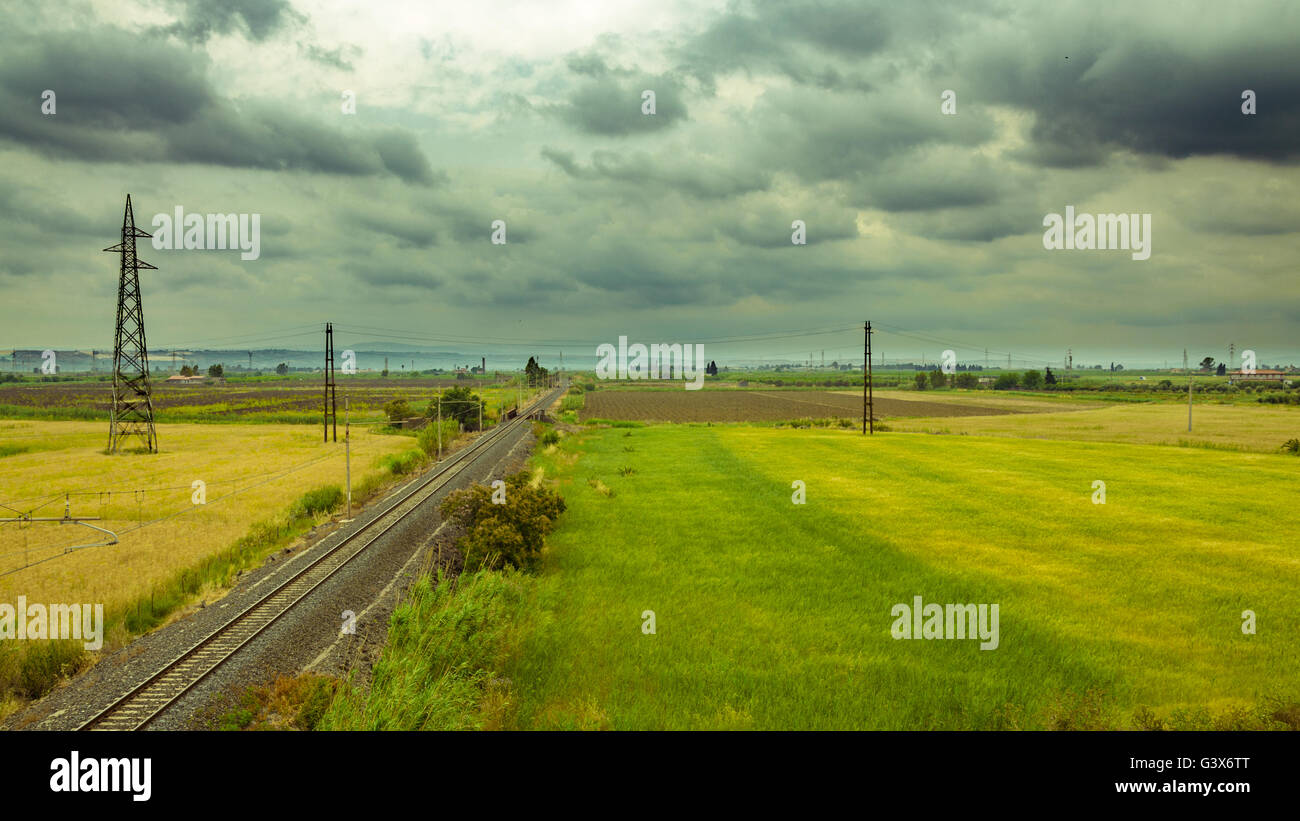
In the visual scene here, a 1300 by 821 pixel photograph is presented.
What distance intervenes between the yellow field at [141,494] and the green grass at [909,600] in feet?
54.3

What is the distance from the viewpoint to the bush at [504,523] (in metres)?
23.9

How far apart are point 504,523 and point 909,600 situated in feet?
51.2

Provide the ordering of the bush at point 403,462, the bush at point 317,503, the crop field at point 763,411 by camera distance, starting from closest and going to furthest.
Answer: the bush at point 317,503 < the bush at point 403,462 < the crop field at point 763,411

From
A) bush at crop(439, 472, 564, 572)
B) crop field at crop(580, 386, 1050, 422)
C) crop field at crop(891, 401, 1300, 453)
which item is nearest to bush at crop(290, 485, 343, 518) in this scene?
bush at crop(439, 472, 564, 572)

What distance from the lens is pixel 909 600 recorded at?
20703 mm

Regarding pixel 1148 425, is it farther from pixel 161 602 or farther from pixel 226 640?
pixel 161 602

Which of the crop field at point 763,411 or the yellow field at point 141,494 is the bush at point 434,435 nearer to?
the yellow field at point 141,494

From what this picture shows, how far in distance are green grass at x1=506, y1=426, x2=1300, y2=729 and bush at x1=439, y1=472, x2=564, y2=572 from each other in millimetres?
1475

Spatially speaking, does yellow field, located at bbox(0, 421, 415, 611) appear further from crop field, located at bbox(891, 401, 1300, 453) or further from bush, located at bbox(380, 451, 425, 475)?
crop field, located at bbox(891, 401, 1300, 453)

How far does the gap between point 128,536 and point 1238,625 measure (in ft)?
144

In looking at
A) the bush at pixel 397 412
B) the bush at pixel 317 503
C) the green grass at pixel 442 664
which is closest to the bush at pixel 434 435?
the bush at pixel 397 412
